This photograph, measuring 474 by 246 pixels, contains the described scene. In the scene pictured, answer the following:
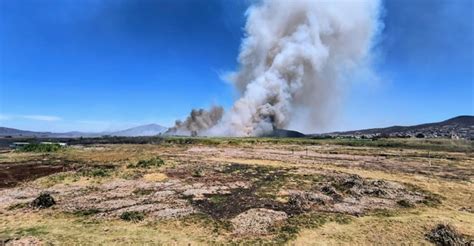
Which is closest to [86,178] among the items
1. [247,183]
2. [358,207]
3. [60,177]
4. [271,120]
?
[60,177]

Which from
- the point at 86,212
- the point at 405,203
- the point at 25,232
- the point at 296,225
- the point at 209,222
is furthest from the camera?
the point at 405,203

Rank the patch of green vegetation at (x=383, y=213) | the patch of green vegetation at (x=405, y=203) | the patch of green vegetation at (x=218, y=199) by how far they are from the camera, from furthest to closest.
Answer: the patch of green vegetation at (x=218, y=199), the patch of green vegetation at (x=405, y=203), the patch of green vegetation at (x=383, y=213)

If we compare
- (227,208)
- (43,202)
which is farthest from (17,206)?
(227,208)

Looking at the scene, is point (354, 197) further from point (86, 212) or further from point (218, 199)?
point (86, 212)

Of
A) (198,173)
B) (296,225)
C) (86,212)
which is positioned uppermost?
(198,173)

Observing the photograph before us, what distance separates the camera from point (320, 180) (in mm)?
32781

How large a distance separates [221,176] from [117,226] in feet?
59.6

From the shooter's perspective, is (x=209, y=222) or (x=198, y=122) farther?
(x=198, y=122)

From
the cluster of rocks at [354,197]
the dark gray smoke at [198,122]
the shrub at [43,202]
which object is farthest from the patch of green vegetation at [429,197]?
the dark gray smoke at [198,122]

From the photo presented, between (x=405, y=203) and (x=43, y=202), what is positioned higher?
(x=43, y=202)

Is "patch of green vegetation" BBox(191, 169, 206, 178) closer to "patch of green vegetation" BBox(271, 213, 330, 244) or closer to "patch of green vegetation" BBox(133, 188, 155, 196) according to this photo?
"patch of green vegetation" BBox(133, 188, 155, 196)

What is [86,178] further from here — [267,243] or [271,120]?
[271,120]

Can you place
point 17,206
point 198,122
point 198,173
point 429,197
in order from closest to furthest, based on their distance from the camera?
point 17,206 → point 429,197 → point 198,173 → point 198,122

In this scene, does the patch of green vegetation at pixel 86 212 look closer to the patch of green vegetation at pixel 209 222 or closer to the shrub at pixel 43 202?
the shrub at pixel 43 202
